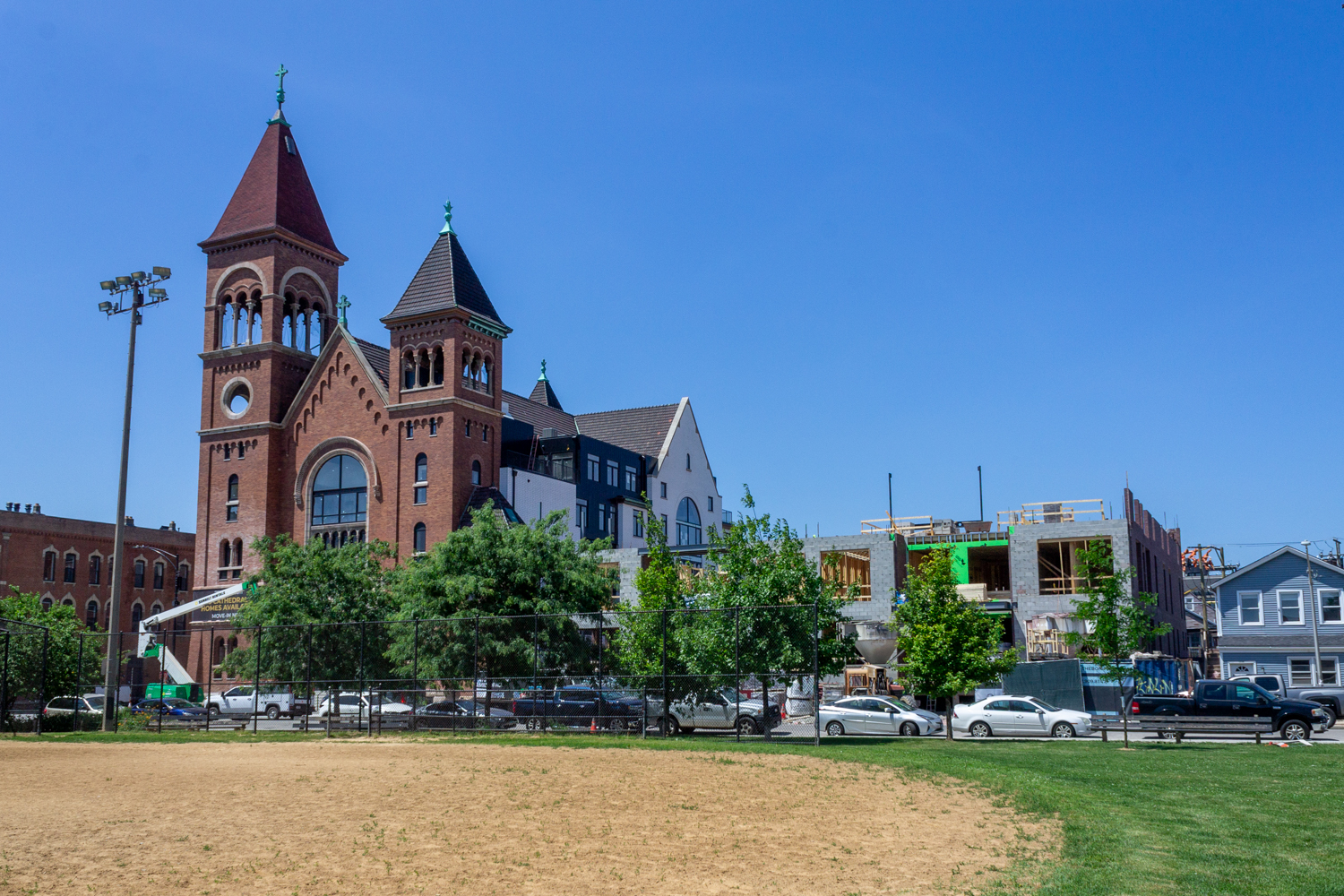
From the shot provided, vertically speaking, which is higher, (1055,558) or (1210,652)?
(1055,558)

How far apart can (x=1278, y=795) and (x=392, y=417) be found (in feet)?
169

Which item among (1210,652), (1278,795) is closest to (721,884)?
(1278,795)

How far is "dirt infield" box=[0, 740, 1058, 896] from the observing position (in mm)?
11477

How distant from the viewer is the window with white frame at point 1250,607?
58594mm

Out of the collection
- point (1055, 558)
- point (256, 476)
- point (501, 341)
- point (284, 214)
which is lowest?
point (1055, 558)

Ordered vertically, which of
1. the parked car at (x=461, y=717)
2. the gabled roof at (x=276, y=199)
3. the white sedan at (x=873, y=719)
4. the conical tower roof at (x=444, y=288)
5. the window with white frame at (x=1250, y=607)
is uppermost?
the gabled roof at (x=276, y=199)

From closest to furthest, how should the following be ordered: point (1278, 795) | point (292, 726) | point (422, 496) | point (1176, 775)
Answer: point (1278, 795) < point (1176, 775) < point (292, 726) < point (422, 496)

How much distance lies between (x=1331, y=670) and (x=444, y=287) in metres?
49.0

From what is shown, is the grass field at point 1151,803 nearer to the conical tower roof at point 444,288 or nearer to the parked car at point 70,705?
the parked car at point 70,705

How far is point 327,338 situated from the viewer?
66438 millimetres

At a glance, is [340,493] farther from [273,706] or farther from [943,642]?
[943,642]

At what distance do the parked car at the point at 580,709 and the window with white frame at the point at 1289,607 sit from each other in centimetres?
4132

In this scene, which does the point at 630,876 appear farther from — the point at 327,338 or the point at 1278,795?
the point at 327,338

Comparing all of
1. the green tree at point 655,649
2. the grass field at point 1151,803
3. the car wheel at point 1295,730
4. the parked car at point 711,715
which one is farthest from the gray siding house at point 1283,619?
the parked car at point 711,715
